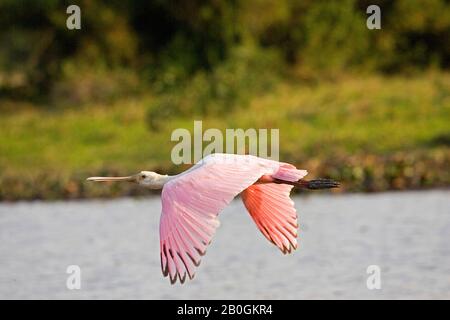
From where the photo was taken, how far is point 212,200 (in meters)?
8.33

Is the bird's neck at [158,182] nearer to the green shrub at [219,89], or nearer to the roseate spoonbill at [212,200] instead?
the roseate spoonbill at [212,200]

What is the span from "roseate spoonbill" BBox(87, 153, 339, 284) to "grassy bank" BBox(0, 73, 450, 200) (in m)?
7.23

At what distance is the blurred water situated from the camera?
484 inches

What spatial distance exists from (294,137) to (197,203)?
1079 centimetres

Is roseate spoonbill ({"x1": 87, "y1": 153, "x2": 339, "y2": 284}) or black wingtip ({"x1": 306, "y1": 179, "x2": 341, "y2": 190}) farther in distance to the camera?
black wingtip ({"x1": 306, "y1": 179, "x2": 341, "y2": 190})

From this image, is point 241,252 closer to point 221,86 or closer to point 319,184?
point 319,184

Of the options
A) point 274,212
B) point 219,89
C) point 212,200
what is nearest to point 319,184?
point 274,212

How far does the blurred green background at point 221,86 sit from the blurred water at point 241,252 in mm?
924

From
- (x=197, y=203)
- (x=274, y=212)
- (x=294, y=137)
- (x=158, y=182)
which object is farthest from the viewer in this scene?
(x=294, y=137)

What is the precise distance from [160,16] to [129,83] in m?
1.79

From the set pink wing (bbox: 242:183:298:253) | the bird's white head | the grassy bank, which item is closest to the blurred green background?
the grassy bank

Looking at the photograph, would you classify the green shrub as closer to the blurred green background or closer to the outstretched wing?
the blurred green background

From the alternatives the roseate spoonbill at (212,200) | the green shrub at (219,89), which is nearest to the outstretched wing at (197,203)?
the roseate spoonbill at (212,200)

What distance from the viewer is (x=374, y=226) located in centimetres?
1488
